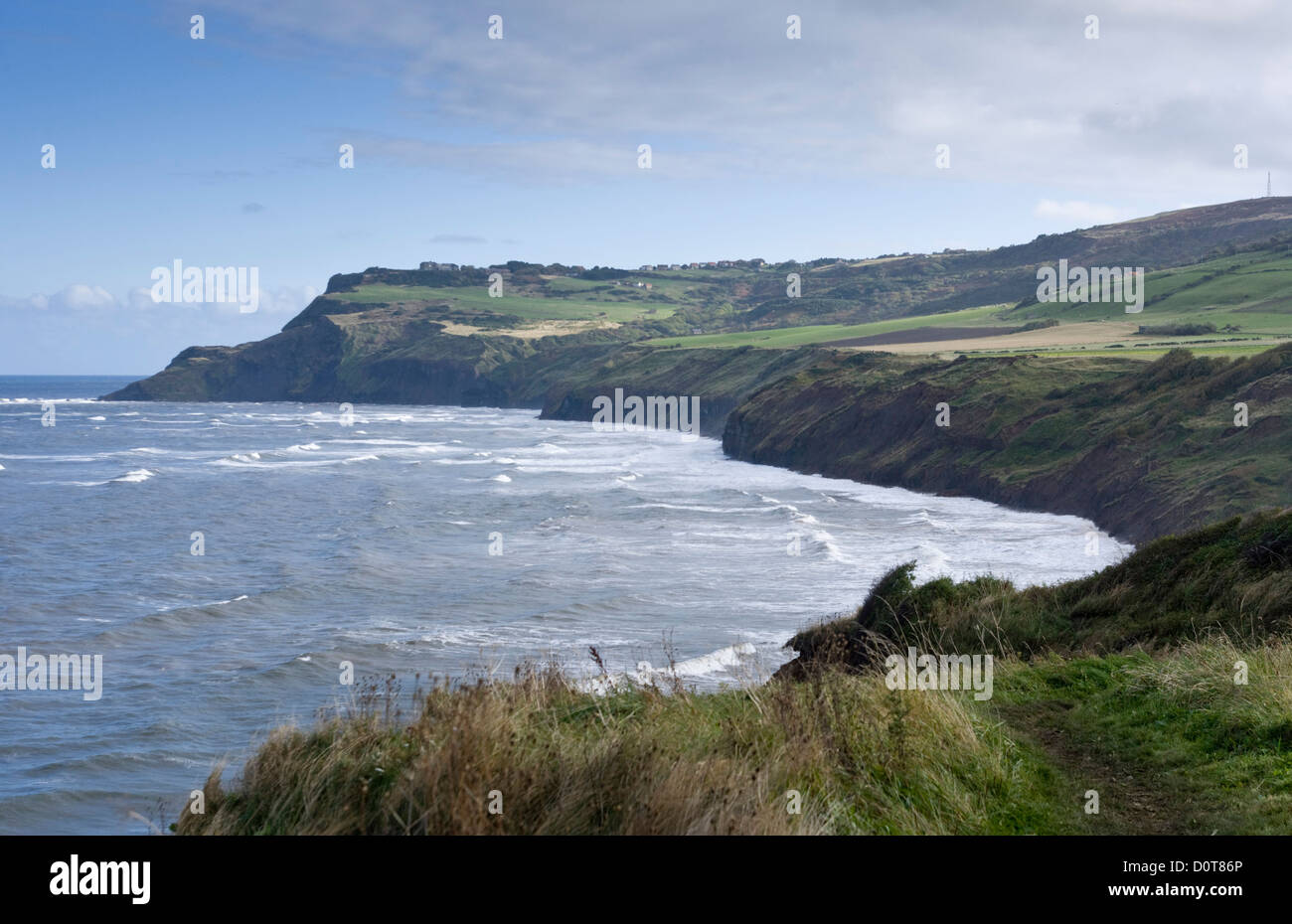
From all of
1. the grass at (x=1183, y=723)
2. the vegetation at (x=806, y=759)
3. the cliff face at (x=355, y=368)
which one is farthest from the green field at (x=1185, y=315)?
the cliff face at (x=355, y=368)

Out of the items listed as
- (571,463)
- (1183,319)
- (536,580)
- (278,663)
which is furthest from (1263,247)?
(278,663)

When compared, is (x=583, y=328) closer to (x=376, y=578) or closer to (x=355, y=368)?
(x=355, y=368)

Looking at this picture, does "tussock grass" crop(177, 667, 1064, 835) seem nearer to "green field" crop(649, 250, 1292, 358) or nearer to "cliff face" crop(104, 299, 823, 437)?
"green field" crop(649, 250, 1292, 358)

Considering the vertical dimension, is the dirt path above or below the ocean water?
above

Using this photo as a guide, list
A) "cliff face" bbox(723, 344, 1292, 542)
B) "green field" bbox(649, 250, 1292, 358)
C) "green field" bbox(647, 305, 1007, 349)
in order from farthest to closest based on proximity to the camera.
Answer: "green field" bbox(647, 305, 1007, 349) → "green field" bbox(649, 250, 1292, 358) → "cliff face" bbox(723, 344, 1292, 542)

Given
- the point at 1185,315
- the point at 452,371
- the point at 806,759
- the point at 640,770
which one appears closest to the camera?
the point at 640,770

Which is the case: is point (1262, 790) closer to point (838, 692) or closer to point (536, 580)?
point (838, 692)

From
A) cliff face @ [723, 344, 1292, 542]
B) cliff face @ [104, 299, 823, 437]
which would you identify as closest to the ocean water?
cliff face @ [723, 344, 1292, 542]

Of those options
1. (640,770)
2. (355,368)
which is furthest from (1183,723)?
(355,368)
